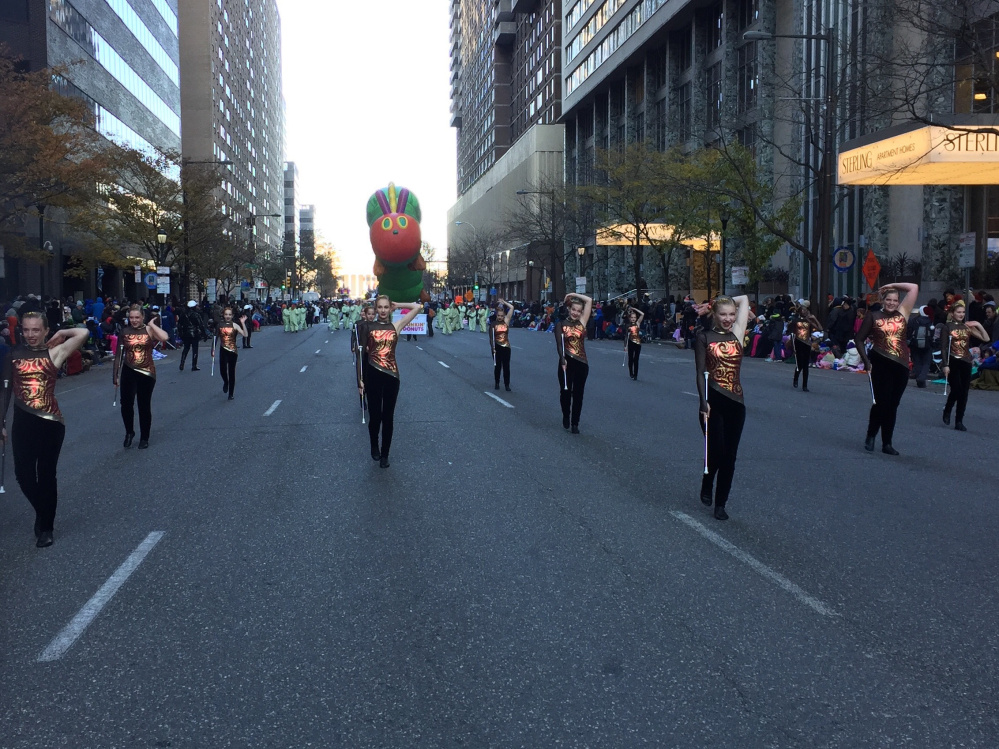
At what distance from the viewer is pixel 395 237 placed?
40781 mm

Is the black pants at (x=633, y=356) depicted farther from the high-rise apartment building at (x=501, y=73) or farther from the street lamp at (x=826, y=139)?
the high-rise apartment building at (x=501, y=73)

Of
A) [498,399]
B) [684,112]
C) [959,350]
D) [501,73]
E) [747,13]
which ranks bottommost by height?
[498,399]

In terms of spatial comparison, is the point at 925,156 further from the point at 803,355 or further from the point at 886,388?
the point at 886,388

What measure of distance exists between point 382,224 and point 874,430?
106 feet

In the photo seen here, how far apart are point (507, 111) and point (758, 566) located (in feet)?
362

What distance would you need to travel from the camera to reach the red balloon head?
134 feet

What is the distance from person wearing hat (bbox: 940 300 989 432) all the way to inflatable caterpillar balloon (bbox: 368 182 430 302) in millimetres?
30642

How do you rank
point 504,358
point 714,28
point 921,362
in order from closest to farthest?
point 504,358, point 921,362, point 714,28

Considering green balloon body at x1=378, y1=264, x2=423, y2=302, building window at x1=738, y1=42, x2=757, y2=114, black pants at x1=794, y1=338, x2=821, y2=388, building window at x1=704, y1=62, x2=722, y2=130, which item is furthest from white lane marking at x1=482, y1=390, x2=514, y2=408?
building window at x1=704, y1=62, x2=722, y2=130

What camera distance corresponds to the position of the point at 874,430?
414 inches

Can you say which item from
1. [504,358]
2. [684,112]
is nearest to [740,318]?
[504,358]

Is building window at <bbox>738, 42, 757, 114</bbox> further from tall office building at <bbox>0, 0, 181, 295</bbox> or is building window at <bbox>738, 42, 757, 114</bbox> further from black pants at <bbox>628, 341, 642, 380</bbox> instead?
tall office building at <bbox>0, 0, 181, 295</bbox>

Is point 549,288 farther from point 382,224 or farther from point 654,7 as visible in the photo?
point 382,224

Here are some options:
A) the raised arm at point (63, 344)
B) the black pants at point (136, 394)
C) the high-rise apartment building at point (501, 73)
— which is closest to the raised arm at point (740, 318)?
the raised arm at point (63, 344)
